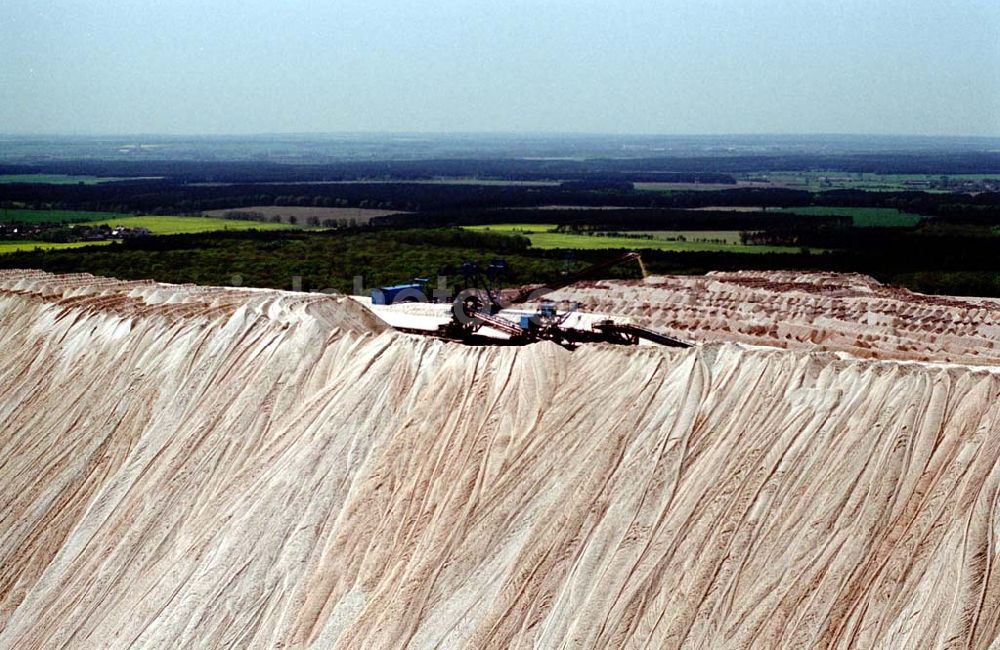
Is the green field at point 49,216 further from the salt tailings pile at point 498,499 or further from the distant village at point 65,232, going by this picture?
the salt tailings pile at point 498,499

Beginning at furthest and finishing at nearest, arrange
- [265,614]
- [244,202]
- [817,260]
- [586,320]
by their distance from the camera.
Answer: [244,202], [817,260], [586,320], [265,614]

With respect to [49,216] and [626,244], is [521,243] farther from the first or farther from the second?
[49,216]

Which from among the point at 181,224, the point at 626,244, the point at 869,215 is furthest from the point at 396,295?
the point at 869,215

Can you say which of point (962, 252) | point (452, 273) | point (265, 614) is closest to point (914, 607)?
point (265, 614)

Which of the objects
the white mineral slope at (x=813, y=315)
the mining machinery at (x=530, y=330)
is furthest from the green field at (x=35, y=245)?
the mining machinery at (x=530, y=330)

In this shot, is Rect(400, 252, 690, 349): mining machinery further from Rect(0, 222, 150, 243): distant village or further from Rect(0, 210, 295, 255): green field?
Rect(0, 222, 150, 243): distant village

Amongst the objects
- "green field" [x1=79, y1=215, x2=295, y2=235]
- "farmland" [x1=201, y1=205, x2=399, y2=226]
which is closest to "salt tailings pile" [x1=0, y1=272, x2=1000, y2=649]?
"green field" [x1=79, y1=215, x2=295, y2=235]

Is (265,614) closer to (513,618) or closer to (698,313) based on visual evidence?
(513,618)
